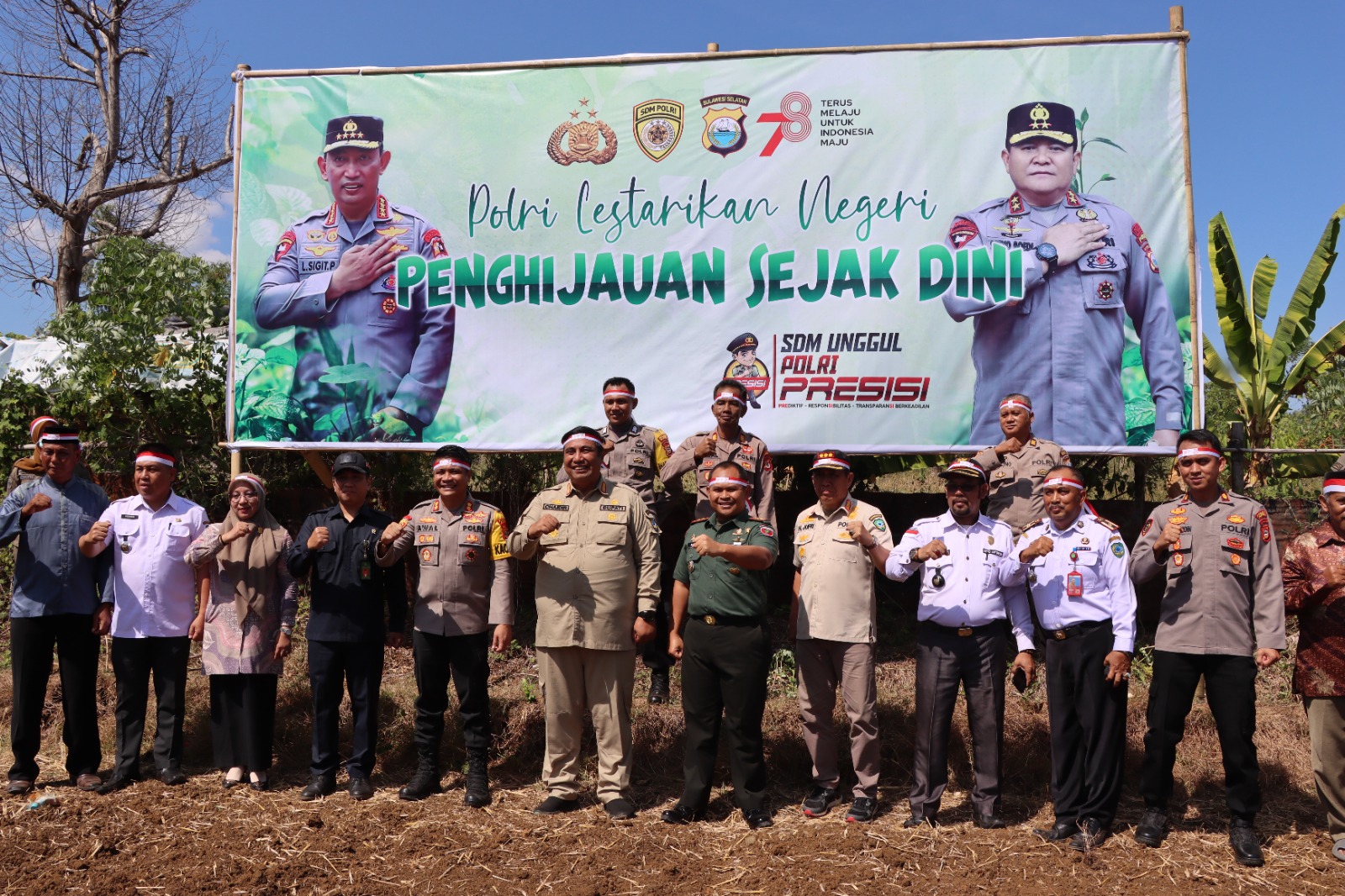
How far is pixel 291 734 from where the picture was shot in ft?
19.5

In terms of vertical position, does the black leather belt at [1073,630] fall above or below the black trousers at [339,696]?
above

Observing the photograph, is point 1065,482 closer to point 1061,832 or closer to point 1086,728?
point 1086,728

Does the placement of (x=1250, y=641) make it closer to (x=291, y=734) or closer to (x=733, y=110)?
(x=733, y=110)

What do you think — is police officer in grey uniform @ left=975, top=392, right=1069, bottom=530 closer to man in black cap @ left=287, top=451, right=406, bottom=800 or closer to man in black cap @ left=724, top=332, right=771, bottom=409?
man in black cap @ left=724, top=332, right=771, bottom=409

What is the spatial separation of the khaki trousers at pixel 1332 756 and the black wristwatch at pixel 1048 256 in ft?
9.94

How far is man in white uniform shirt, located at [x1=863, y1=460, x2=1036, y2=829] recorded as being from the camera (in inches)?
181

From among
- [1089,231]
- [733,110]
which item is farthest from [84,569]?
[1089,231]

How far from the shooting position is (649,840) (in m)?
4.50

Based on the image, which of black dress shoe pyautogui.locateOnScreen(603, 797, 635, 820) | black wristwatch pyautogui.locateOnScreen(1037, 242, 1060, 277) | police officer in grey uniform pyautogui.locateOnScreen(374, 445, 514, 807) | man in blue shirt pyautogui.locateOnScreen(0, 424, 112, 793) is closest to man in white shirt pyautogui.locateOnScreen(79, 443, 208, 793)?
man in blue shirt pyautogui.locateOnScreen(0, 424, 112, 793)

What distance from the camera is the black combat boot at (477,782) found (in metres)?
4.97

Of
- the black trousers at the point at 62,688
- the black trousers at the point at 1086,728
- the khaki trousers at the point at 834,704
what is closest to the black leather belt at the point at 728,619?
the khaki trousers at the point at 834,704

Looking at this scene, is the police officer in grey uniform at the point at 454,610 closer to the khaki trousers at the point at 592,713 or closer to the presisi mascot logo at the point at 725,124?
the khaki trousers at the point at 592,713

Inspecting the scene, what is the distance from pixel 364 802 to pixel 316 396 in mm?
3107

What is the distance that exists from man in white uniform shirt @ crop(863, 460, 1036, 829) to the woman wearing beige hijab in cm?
327
